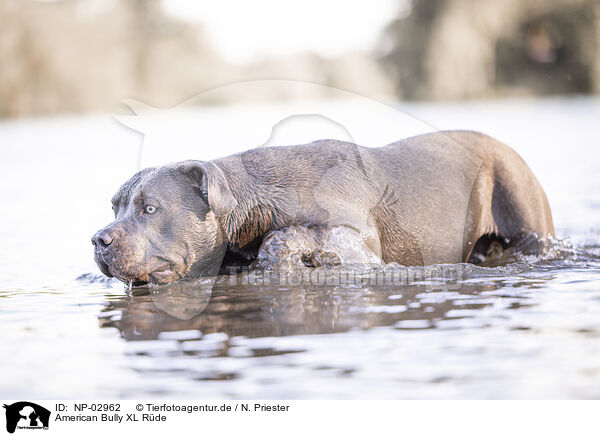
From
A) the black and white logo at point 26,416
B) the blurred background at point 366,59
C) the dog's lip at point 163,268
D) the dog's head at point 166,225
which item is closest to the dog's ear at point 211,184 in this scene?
the dog's head at point 166,225

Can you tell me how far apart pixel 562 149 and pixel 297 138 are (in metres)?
14.8

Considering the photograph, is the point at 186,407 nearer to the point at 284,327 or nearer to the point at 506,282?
the point at 284,327

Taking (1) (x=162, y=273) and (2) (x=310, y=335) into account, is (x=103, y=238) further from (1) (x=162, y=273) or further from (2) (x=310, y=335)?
(2) (x=310, y=335)

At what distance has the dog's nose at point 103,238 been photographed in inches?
238

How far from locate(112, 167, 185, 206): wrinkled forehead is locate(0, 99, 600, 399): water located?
728mm

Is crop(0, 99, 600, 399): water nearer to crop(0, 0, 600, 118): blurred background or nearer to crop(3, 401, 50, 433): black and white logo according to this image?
crop(3, 401, 50, 433): black and white logo

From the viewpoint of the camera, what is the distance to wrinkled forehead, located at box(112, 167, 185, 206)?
20.7 ft

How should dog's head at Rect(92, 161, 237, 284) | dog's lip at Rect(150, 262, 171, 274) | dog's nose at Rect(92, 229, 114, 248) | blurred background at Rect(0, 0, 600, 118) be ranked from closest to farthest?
dog's nose at Rect(92, 229, 114, 248)
dog's head at Rect(92, 161, 237, 284)
dog's lip at Rect(150, 262, 171, 274)
blurred background at Rect(0, 0, 600, 118)

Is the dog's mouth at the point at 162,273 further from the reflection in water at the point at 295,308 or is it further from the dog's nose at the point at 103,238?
the dog's nose at the point at 103,238

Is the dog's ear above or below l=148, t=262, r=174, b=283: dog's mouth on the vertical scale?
above

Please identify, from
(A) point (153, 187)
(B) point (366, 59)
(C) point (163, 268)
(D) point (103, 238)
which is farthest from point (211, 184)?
(B) point (366, 59)

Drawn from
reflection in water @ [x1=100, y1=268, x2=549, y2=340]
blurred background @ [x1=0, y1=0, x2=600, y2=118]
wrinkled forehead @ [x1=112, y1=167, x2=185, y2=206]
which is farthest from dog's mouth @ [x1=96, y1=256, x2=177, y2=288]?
blurred background @ [x1=0, y1=0, x2=600, y2=118]

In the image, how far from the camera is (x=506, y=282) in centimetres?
655

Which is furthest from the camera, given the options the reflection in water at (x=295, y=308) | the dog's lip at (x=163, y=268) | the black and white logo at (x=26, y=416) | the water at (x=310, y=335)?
the dog's lip at (x=163, y=268)
